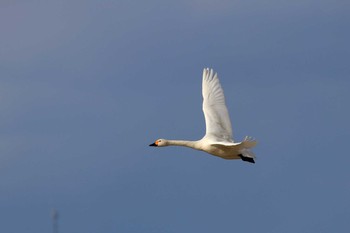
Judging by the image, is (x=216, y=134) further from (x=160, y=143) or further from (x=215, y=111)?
(x=160, y=143)

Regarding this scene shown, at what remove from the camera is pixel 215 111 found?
51.3m

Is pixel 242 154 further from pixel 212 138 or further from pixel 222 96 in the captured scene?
pixel 222 96

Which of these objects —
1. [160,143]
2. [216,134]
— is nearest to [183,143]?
[216,134]

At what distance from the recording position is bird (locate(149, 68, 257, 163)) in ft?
155

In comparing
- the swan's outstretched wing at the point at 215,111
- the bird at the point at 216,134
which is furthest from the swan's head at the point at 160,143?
the swan's outstretched wing at the point at 215,111

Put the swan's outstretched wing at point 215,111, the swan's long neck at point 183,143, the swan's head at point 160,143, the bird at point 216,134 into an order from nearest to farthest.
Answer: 1. the bird at point 216,134
2. the swan's long neck at point 183,143
3. the swan's outstretched wing at point 215,111
4. the swan's head at point 160,143

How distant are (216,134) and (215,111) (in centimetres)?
175

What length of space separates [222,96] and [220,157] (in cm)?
478

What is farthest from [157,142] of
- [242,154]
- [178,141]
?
[242,154]

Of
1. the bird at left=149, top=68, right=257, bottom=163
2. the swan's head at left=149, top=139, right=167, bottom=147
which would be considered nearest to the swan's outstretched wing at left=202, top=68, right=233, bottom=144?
the bird at left=149, top=68, right=257, bottom=163

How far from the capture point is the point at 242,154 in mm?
47344

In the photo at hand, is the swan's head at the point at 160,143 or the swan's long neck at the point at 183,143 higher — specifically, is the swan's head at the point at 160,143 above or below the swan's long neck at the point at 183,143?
above

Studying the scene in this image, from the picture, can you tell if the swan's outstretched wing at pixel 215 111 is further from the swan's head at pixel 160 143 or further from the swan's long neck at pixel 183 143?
the swan's head at pixel 160 143

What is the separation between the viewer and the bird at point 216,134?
47.2 m
